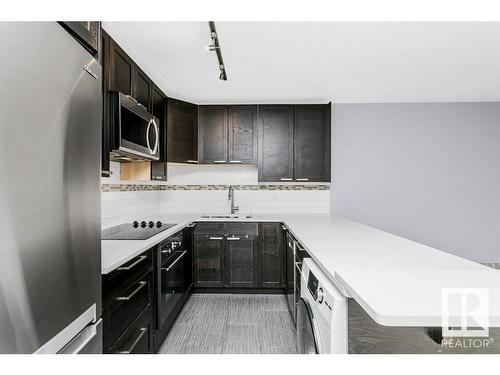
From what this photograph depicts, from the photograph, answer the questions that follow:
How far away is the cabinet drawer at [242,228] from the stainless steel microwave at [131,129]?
1.19 metres

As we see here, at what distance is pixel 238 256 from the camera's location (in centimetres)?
329

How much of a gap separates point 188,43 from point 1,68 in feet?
5.53

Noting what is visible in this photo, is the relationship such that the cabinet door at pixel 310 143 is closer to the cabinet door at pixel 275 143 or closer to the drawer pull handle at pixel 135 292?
the cabinet door at pixel 275 143

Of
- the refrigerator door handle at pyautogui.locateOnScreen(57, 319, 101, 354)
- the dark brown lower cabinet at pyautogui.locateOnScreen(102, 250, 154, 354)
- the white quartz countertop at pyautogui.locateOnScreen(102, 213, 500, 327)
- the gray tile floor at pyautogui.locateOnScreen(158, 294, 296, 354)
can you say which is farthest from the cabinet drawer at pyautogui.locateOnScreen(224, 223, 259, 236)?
the refrigerator door handle at pyautogui.locateOnScreen(57, 319, 101, 354)

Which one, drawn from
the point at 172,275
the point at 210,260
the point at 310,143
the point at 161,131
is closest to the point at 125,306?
the point at 172,275

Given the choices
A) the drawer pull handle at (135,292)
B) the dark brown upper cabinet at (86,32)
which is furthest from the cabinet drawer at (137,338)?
the dark brown upper cabinet at (86,32)

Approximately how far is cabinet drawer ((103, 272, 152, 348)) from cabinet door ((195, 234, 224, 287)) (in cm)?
137

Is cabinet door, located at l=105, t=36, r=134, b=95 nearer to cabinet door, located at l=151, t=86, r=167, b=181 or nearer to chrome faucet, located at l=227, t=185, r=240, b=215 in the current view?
cabinet door, located at l=151, t=86, r=167, b=181

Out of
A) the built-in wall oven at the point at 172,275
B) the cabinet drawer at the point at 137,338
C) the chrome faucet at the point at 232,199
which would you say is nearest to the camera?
the cabinet drawer at the point at 137,338

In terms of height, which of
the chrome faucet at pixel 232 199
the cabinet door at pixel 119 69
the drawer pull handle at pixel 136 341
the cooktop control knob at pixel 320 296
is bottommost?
the drawer pull handle at pixel 136 341

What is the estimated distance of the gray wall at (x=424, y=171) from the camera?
358cm

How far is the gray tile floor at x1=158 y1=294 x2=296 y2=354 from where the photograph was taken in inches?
87.5

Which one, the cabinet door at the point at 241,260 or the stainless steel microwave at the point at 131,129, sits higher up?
the stainless steel microwave at the point at 131,129
